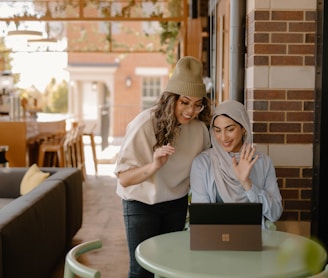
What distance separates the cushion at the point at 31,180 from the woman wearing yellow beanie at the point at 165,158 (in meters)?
2.56

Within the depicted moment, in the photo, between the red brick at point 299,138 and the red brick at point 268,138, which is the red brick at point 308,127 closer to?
the red brick at point 299,138

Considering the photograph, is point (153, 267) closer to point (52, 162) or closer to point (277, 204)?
point (277, 204)

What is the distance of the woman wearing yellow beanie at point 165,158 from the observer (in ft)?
8.73

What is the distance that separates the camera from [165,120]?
265 cm

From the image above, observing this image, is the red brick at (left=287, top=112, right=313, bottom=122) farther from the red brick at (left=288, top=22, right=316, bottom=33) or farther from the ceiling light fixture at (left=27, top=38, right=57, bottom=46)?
the ceiling light fixture at (left=27, top=38, right=57, bottom=46)

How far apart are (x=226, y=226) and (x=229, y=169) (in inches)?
21.8

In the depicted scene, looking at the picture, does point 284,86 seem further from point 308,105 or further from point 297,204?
point 297,204

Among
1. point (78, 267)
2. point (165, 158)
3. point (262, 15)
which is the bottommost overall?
point (78, 267)

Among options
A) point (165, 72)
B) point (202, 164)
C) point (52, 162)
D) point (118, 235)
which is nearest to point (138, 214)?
point (202, 164)

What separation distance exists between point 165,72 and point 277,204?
17.9 meters

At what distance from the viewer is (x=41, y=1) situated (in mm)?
8547

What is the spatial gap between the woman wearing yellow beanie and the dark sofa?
2.57 feet

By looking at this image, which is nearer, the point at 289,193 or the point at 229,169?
the point at 229,169

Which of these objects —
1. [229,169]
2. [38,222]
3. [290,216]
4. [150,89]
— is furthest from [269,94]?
[150,89]
